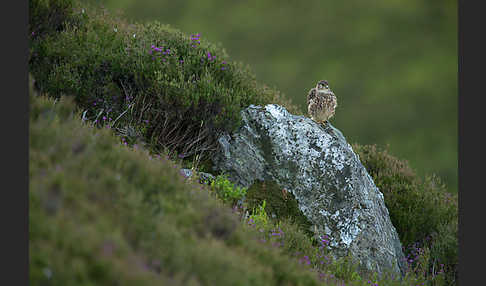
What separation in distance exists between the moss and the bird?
4.95 ft

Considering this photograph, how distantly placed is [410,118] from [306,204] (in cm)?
2322

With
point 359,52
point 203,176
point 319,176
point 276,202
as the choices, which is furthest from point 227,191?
point 359,52

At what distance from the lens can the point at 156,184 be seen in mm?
4508

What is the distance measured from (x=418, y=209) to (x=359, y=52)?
27580mm

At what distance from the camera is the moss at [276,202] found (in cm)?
702

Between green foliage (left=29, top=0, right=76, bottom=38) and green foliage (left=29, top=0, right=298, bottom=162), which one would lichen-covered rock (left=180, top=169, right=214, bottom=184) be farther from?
green foliage (left=29, top=0, right=76, bottom=38)

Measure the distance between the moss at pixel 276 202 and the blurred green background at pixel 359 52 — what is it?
62.3 ft

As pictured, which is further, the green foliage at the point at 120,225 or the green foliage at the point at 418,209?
the green foliage at the point at 418,209

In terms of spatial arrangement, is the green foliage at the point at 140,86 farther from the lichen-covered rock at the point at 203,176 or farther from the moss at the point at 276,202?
the moss at the point at 276,202

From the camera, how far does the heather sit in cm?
338

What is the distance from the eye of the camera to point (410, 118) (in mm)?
28141

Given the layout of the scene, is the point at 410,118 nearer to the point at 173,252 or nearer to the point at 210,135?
the point at 210,135

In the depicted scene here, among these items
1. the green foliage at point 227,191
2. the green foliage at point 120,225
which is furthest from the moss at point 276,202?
the green foliage at point 120,225

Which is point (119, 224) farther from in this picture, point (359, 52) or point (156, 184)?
point (359, 52)
